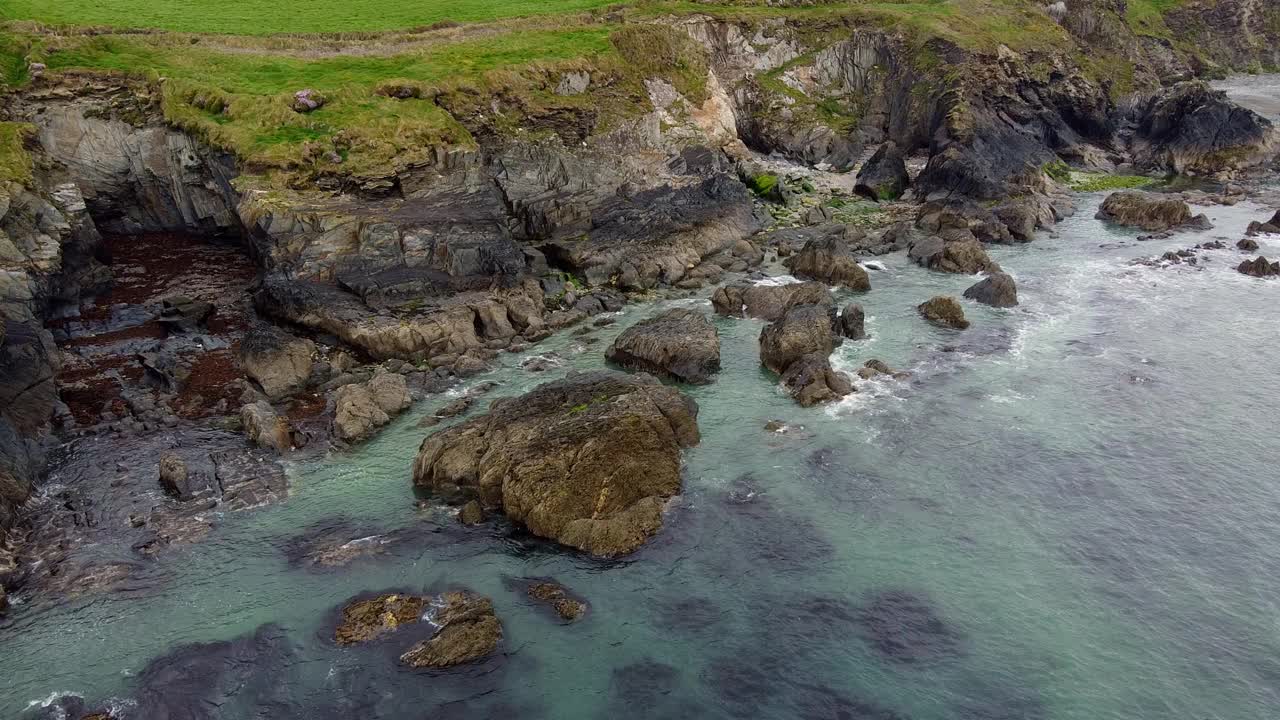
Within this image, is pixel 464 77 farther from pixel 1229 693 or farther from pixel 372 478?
pixel 1229 693

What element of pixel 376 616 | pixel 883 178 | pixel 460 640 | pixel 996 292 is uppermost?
pixel 883 178

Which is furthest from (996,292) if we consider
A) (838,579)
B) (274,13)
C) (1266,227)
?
(274,13)

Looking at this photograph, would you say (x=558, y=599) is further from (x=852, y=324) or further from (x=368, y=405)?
(x=852, y=324)

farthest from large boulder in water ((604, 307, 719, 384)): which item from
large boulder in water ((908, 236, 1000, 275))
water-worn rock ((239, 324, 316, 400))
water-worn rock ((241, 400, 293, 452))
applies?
large boulder in water ((908, 236, 1000, 275))

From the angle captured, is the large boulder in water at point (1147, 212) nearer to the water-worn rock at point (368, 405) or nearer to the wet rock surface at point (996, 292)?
the wet rock surface at point (996, 292)

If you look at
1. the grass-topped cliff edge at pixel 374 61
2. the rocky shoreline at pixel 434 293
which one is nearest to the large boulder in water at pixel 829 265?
the rocky shoreline at pixel 434 293

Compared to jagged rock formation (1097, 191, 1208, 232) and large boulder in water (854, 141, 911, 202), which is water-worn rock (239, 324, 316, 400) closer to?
large boulder in water (854, 141, 911, 202)
